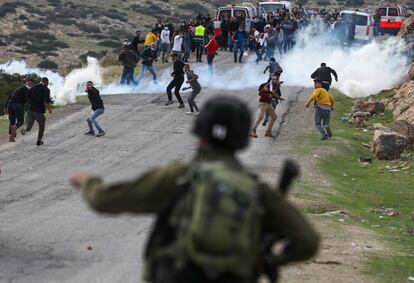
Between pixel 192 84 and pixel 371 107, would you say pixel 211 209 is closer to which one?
pixel 192 84

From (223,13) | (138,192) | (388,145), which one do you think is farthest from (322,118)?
(223,13)

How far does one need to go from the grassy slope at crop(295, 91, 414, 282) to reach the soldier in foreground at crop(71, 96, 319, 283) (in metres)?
6.39

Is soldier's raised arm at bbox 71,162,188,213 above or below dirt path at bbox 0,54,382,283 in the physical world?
above

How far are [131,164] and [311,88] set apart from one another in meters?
14.5

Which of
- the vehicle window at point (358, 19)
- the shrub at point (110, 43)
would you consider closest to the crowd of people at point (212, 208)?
the vehicle window at point (358, 19)

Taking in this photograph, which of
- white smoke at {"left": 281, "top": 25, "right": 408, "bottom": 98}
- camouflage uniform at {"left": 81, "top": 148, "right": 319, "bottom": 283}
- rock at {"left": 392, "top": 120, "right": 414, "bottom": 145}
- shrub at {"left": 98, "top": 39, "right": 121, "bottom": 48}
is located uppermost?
camouflage uniform at {"left": 81, "top": 148, "right": 319, "bottom": 283}

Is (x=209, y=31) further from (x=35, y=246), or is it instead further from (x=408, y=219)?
(x=35, y=246)

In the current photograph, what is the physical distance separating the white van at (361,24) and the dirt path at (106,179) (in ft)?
54.4

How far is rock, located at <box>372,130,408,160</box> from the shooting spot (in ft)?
69.5

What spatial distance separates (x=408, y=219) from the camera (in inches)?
588

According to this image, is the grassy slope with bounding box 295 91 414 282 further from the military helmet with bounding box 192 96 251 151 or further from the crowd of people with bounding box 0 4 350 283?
the military helmet with bounding box 192 96 251 151

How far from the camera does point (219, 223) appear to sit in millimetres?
3615

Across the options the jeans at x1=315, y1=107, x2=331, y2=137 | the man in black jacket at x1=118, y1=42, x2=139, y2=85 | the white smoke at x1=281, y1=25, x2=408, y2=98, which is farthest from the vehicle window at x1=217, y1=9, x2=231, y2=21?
the jeans at x1=315, y1=107, x2=331, y2=137

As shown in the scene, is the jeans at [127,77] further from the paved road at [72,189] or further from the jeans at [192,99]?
the jeans at [192,99]
